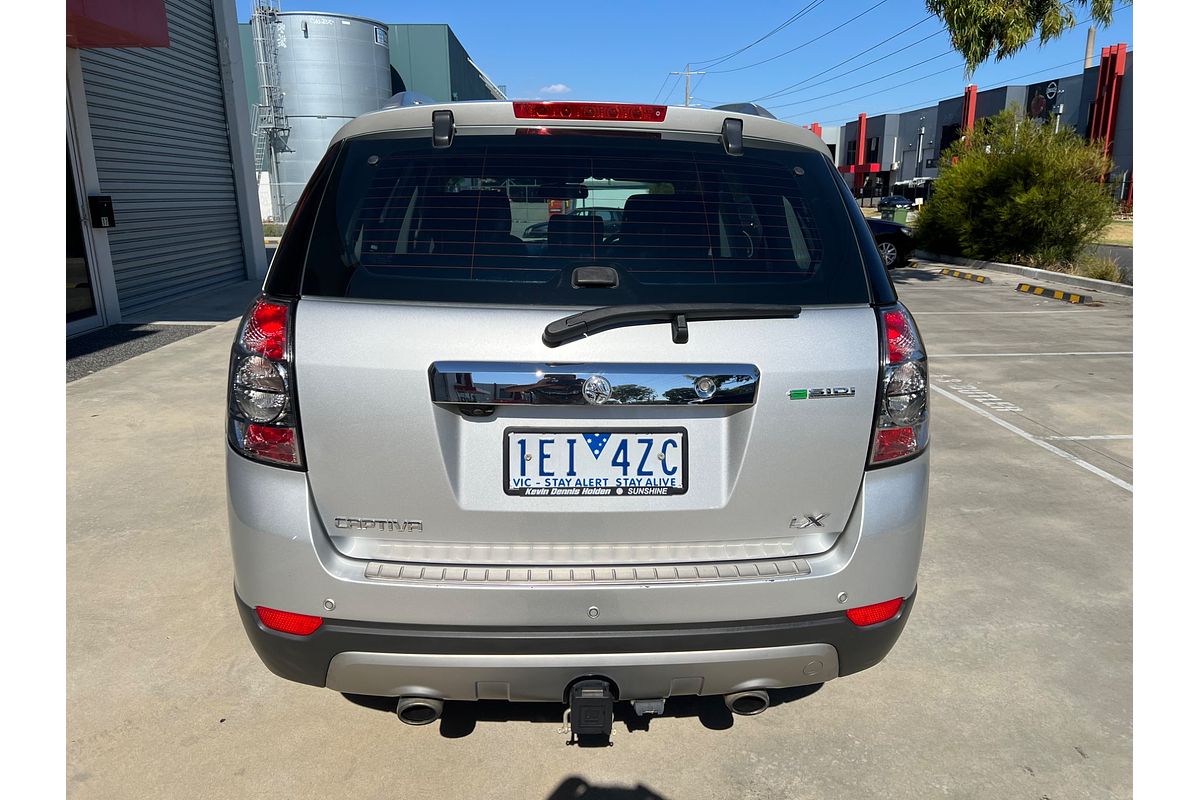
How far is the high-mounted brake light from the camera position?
2129 mm

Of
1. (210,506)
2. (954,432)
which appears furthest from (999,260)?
(210,506)

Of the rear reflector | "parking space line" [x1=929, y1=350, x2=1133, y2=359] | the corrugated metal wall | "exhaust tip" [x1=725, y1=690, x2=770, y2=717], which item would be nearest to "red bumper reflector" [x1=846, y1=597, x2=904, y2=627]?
"exhaust tip" [x1=725, y1=690, x2=770, y2=717]

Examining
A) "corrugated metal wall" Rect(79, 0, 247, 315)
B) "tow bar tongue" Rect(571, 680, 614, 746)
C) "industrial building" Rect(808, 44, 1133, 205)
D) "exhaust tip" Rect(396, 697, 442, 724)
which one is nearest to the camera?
"tow bar tongue" Rect(571, 680, 614, 746)

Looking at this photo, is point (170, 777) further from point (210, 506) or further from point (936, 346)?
point (936, 346)

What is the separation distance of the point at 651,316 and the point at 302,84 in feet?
97.6

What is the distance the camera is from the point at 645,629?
1943 millimetres

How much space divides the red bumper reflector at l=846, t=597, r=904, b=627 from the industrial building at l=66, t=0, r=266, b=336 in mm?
8915

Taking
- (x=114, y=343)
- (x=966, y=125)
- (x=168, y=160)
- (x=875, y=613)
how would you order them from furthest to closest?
(x=966, y=125)
(x=168, y=160)
(x=114, y=343)
(x=875, y=613)

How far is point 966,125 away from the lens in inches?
1751

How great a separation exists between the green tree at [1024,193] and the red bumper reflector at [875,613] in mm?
17112

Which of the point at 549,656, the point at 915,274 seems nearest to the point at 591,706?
the point at 549,656

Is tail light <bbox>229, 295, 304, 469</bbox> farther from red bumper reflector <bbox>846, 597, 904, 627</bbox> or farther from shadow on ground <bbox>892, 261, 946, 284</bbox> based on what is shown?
shadow on ground <bbox>892, 261, 946, 284</bbox>

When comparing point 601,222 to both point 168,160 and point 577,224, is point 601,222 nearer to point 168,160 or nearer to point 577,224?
point 577,224
